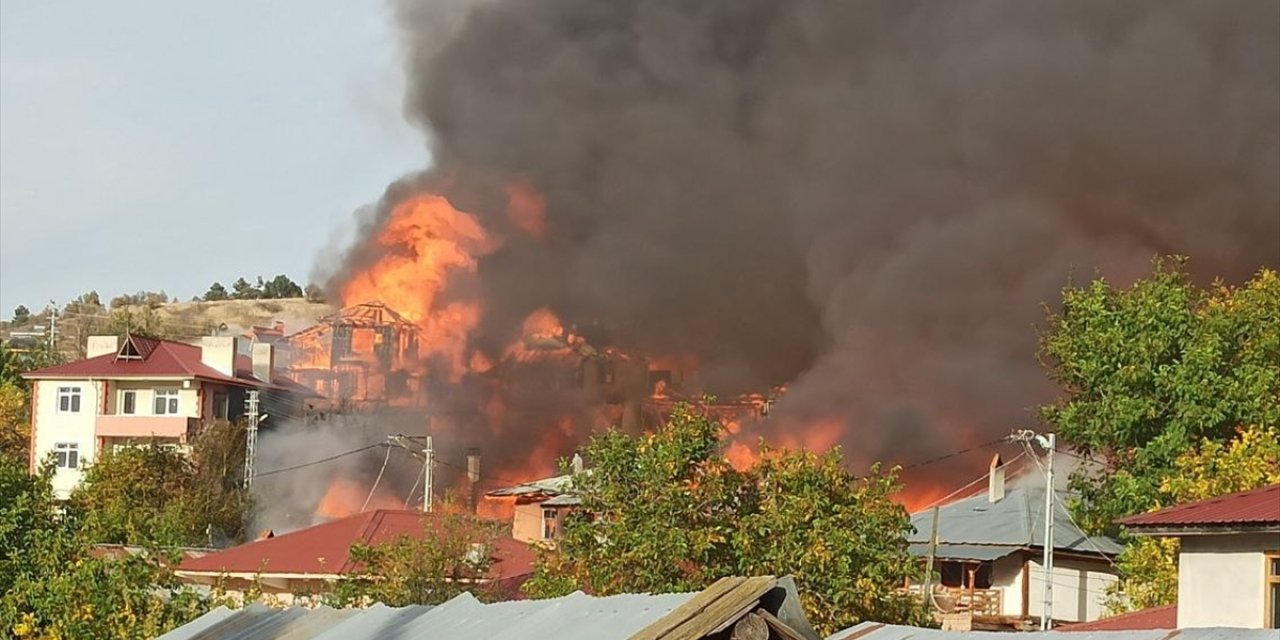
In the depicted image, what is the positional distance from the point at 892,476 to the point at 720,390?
33.6 meters

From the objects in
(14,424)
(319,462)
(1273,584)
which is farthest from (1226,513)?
(14,424)

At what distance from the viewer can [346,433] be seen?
242 feet

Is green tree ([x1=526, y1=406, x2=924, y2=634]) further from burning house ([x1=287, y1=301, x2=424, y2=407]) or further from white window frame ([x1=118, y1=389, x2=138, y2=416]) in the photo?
white window frame ([x1=118, y1=389, x2=138, y2=416])

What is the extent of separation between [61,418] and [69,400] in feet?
2.41

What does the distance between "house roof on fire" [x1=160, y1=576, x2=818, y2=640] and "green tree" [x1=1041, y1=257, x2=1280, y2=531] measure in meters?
25.5

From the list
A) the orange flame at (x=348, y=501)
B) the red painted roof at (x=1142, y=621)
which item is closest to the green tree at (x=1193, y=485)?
the red painted roof at (x=1142, y=621)

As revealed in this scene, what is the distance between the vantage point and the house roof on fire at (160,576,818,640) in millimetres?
11109

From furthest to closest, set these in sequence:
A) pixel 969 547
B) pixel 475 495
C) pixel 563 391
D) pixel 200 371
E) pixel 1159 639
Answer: pixel 200 371 → pixel 563 391 → pixel 475 495 → pixel 969 547 → pixel 1159 639

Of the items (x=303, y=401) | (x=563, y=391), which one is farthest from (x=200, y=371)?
(x=563, y=391)

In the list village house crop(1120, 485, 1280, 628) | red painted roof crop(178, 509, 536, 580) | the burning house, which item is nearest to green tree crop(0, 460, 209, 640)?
red painted roof crop(178, 509, 536, 580)

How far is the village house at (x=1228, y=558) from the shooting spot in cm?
2159

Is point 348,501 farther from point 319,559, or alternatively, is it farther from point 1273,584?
point 1273,584

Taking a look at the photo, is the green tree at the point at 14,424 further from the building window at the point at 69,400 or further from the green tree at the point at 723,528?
the green tree at the point at 723,528

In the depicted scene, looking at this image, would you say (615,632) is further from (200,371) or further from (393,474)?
(200,371)
